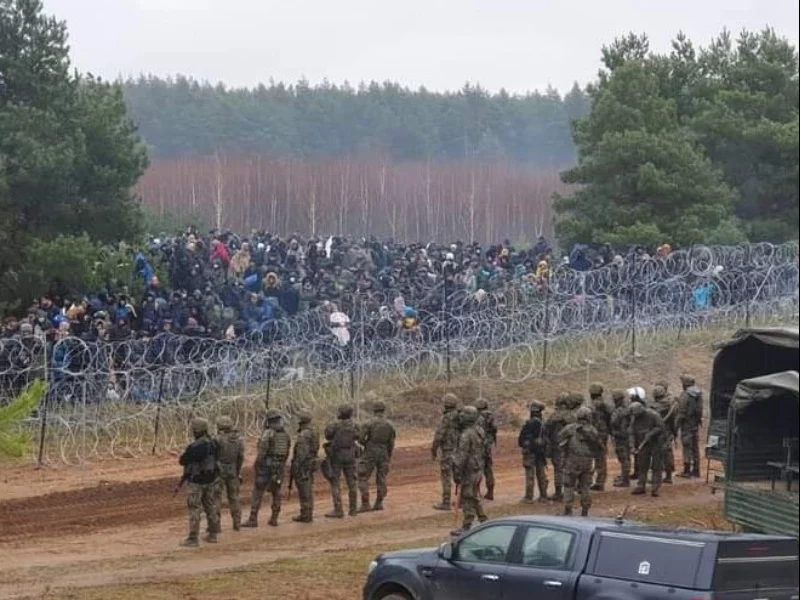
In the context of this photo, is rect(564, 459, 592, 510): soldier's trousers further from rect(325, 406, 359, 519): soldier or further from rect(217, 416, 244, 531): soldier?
rect(217, 416, 244, 531): soldier

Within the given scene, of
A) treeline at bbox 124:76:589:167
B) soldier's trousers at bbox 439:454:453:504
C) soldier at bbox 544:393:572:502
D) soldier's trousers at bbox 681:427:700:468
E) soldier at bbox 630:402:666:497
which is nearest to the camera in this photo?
soldier's trousers at bbox 439:454:453:504

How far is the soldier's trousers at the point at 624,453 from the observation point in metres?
21.5

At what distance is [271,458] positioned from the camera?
1905 cm

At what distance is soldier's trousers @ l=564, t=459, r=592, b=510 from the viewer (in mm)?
19203

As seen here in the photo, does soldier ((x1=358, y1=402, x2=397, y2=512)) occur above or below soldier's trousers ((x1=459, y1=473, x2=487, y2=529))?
above

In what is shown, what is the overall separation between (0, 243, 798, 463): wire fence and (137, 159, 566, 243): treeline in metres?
49.1

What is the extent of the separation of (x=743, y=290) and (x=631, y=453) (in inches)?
326

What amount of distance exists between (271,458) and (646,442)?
18.5 ft

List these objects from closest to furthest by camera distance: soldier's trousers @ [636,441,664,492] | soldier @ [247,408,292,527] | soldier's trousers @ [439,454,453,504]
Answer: soldier @ [247,408,292,527]
soldier's trousers @ [439,454,453,504]
soldier's trousers @ [636,441,664,492]

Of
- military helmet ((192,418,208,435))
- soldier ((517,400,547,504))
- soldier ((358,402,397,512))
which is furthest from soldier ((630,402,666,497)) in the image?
military helmet ((192,418,208,435))

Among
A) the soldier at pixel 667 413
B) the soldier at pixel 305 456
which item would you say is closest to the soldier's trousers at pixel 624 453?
the soldier at pixel 667 413

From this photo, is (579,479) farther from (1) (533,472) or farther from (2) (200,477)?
(2) (200,477)

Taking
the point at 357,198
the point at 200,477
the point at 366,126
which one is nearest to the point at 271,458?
the point at 200,477

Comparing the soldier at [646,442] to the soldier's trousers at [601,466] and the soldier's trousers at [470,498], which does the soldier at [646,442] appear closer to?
the soldier's trousers at [601,466]
